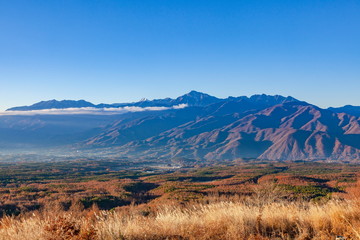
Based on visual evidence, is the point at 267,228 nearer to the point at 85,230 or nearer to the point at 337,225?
the point at 337,225

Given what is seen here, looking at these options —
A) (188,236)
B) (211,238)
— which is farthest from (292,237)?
(188,236)

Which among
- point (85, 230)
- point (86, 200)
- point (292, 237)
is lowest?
point (86, 200)

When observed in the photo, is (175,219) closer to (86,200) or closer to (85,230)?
(85,230)

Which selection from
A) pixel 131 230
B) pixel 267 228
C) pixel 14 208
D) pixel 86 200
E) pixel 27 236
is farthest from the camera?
pixel 86 200

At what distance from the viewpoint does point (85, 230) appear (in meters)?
7.71

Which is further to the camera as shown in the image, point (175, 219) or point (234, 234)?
point (175, 219)

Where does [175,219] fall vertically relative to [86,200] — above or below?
above

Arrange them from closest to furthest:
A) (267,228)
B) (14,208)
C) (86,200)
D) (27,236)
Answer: (27,236) → (267,228) → (14,208) → (86,200)

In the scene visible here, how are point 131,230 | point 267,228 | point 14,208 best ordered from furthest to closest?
point 14,208, point 267,228, point 131,230

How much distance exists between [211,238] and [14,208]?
3374 centimetres

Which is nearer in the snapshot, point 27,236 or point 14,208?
point 27,236

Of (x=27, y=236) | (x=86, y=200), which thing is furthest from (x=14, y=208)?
(x=27, y=236)

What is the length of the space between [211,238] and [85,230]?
3.26 m

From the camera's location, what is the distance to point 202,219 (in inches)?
364
